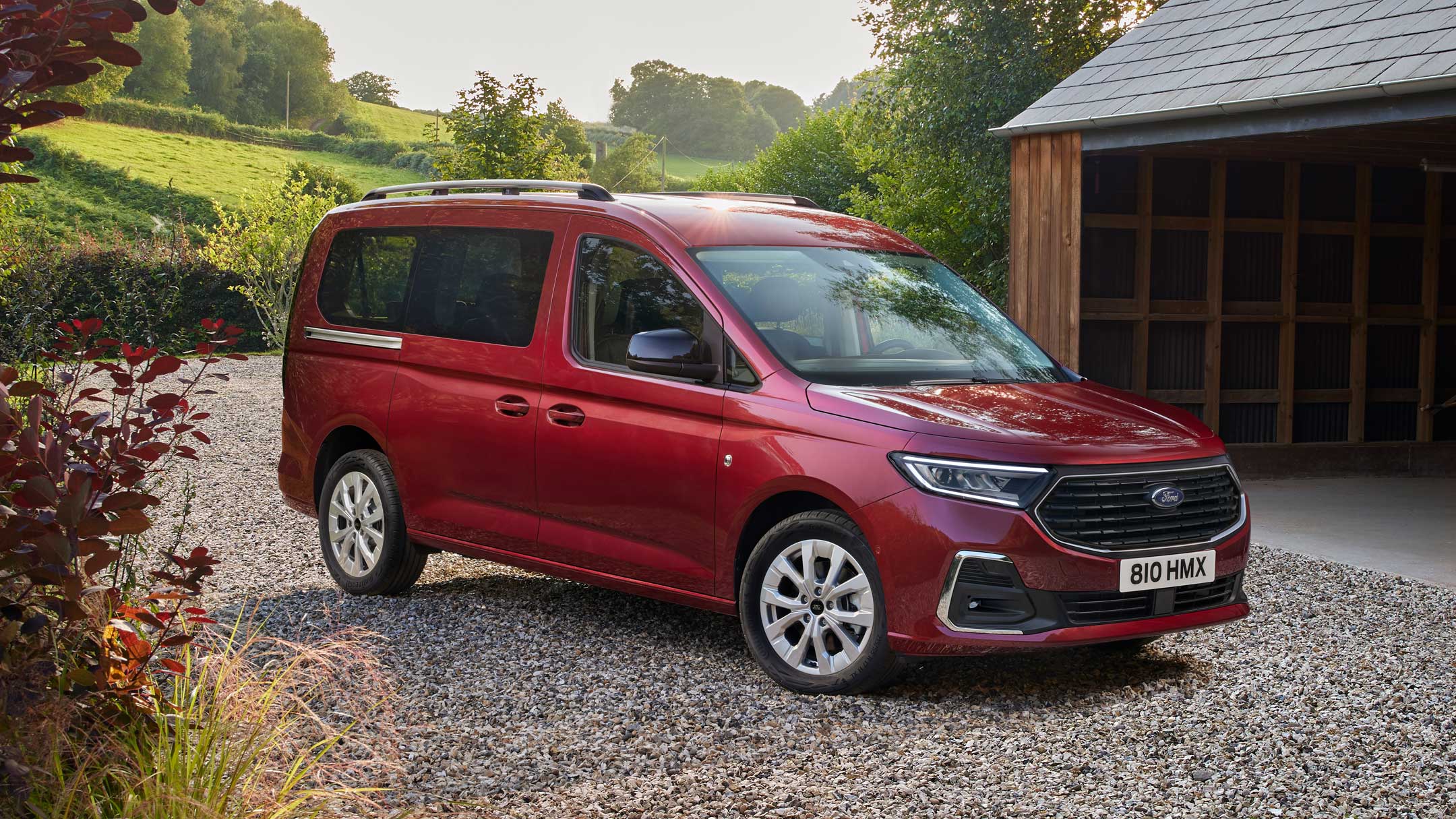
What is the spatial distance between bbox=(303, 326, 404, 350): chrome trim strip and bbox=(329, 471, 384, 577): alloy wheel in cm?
69

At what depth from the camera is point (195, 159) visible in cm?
6975

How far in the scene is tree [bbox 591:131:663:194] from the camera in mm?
87438

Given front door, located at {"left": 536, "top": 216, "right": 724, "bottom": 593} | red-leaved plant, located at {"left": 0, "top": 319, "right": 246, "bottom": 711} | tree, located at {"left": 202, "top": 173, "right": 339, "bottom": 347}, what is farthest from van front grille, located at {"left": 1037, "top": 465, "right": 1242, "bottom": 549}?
tree, located at {"left": 202, "top": 173, "right": 339, "bottom": 347}

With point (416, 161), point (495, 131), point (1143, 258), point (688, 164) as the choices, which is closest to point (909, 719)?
point (1143, 258)

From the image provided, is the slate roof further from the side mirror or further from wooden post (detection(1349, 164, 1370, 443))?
Result: the side mirror

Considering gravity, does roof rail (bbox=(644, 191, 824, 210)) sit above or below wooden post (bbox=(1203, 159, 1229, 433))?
above

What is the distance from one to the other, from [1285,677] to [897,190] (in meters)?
36.6

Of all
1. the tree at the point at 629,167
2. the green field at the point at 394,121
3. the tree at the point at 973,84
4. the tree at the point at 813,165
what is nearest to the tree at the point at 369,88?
the green field at the point at 394,121

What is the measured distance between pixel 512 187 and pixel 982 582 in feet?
11.2

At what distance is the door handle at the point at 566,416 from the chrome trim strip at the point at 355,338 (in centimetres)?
124

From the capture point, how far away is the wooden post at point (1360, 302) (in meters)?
13.1

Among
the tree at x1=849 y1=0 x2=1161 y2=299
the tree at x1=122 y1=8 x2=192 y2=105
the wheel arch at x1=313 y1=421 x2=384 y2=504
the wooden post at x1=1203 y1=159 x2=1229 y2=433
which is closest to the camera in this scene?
the wheel arch at x1=313 y1=421 x2=384 y2=504

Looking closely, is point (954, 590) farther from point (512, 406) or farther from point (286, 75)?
point (286, 75)

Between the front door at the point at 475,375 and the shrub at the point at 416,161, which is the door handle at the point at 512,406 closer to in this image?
the front door at the point at 475,375
